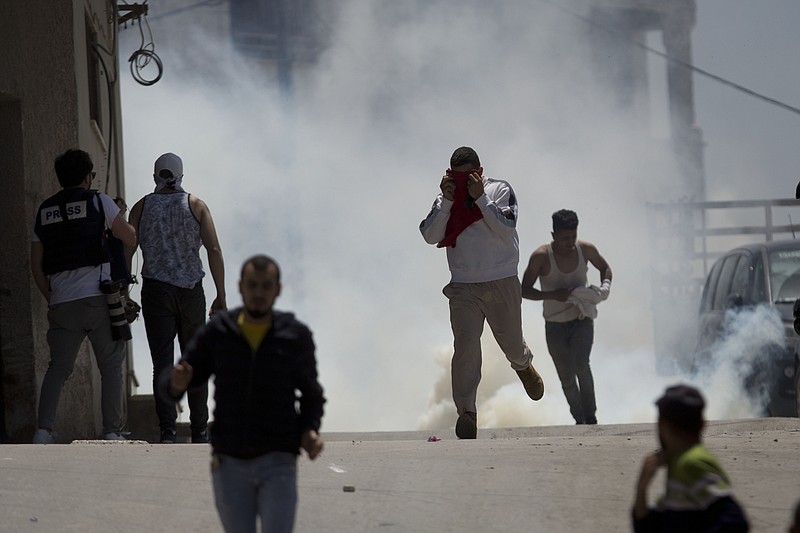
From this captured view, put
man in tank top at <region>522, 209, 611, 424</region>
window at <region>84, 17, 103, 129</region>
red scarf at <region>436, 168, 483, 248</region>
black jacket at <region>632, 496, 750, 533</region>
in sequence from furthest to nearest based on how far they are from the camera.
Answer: window at <region>84, 17, 103, 129</region>, man in tank top at <region>522, 209, 611, 424</region>, red scarf at <region>436, 168, 483, 248</region>, black jacket at <region>632, 496, 750, 533</region>

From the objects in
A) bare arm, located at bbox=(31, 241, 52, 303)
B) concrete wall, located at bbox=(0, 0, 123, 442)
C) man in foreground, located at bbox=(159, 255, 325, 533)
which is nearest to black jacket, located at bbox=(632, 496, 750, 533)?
man in foreground, located at bbox=(159, 255, 325, 533)

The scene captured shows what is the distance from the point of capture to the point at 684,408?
3662mm

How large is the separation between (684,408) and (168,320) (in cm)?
480

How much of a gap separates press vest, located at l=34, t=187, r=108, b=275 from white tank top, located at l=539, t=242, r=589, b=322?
3.68 metres

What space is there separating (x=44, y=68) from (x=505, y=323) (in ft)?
11.1

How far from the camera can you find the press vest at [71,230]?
7.42 m

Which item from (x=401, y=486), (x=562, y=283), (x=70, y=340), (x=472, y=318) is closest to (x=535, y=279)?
(x=562, y=283)

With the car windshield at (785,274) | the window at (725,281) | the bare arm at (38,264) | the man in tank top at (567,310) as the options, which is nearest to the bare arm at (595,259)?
the man in tank top at (567,310)

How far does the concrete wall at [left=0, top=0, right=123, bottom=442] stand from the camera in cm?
848

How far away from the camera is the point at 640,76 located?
28.8 meters

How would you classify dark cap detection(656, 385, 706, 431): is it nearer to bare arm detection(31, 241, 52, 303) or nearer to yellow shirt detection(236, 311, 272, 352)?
yellow shirt detection(236, 311, 272, 352)

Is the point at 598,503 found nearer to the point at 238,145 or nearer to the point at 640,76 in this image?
the point at 238,145

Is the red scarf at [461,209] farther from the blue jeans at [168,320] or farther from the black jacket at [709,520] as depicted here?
the black jacket at [709,520]

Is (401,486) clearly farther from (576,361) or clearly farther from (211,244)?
(576,361)
